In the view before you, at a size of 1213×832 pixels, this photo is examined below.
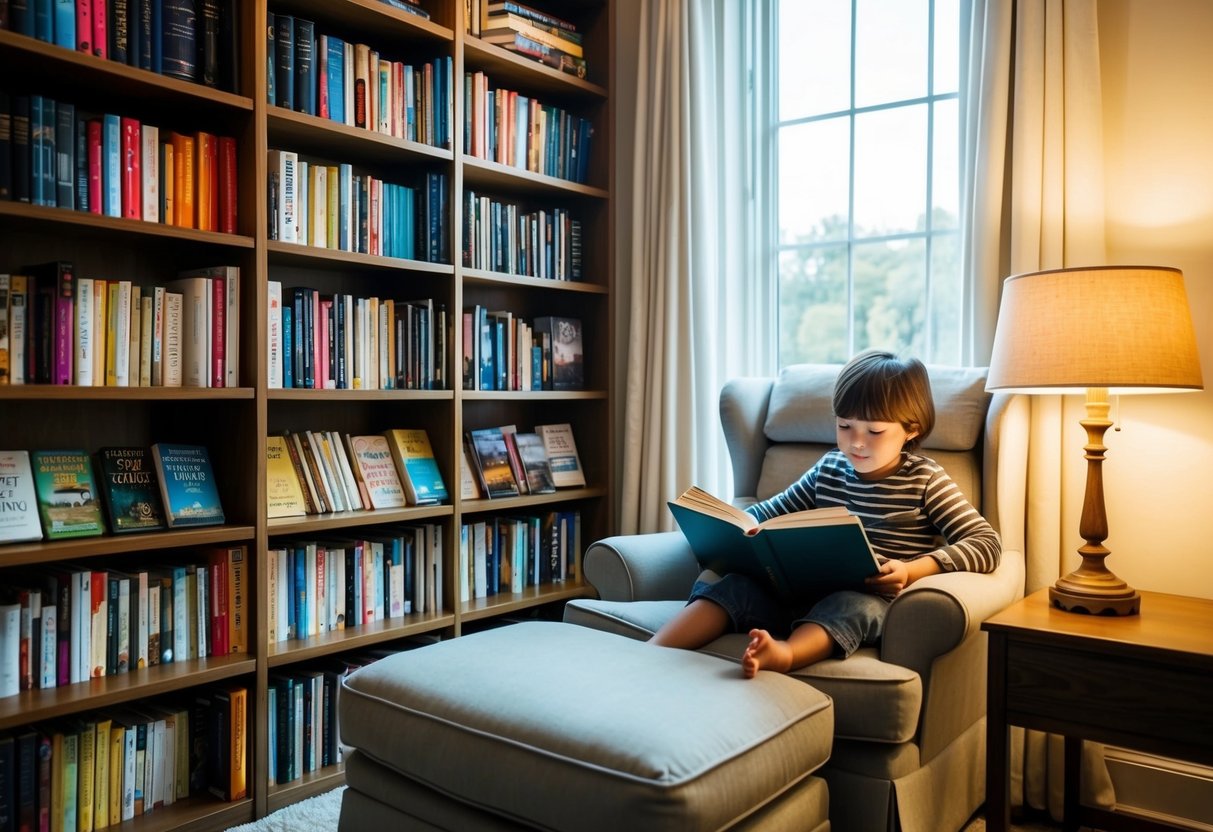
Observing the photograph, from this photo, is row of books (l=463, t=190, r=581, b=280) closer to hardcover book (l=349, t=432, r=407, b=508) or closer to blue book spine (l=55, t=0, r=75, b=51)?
hardcover book (l=349, t=432, r=407, b=508)

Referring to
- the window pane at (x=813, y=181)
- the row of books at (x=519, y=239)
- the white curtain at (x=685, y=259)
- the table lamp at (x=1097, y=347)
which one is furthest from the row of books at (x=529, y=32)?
the table lamp at (x=1097, y=347)

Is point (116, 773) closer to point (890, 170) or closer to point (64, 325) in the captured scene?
point (64, 325)

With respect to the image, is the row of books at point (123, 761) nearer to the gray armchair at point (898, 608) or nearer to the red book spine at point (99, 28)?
the gray armchair at point (898, 608)

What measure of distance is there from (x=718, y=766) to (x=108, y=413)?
158 centimetres

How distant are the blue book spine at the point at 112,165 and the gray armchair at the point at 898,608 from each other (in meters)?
1.26

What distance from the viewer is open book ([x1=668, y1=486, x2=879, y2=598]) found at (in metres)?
1.75

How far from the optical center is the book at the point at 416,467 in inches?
98.3

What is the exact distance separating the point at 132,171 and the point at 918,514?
180 cm

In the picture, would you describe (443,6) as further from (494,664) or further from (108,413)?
(494,664)

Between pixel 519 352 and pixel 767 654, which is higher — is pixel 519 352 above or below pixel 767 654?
above

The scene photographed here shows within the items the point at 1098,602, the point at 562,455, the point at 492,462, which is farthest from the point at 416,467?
the point at 1098,602

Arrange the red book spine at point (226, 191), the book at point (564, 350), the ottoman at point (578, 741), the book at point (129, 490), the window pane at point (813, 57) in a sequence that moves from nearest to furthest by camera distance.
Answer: the ottoman at point (578, 741) < the book at point (129, 490) < the red book spine at point (226, 191) < the window pane at point (813, 57) < the book at point (564, 350)

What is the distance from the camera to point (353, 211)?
7.78 ft

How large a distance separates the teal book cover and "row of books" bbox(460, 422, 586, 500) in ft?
2.19
